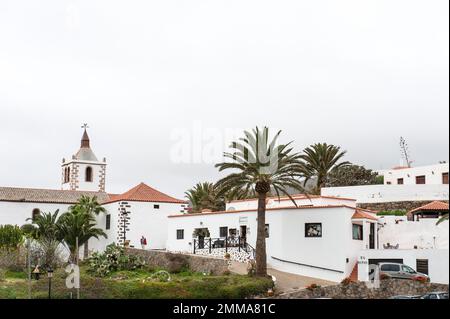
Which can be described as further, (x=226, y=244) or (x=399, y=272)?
(x=226, y=244)

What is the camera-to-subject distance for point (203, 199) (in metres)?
56.9

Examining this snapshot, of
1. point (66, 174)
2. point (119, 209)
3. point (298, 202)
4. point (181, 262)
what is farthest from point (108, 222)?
point (66, 174)

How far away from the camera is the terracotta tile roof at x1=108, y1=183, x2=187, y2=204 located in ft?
165

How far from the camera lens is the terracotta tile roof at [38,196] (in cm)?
5328

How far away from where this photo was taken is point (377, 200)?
1950 inches

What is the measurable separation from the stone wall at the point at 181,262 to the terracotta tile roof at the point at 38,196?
1184 centimetres

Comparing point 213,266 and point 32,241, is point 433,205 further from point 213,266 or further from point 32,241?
point 32,241

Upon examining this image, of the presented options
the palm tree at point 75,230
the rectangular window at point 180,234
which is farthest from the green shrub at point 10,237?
the rectangular window at point 180,234

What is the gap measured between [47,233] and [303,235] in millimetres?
20000

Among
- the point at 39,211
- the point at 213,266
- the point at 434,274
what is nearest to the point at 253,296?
the point at 213,266

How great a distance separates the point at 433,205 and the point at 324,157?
12.3 m

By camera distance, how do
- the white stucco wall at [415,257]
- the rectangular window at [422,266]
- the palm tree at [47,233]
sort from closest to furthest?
the white stucco wall at [415,257] → the rectangular window at [422,266] → the palm tree at [47,233]

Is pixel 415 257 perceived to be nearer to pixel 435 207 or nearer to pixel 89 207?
pixel 435 207

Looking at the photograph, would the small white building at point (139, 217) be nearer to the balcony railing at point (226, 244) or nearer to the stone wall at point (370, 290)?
the balcony railing at point (226, 244)
